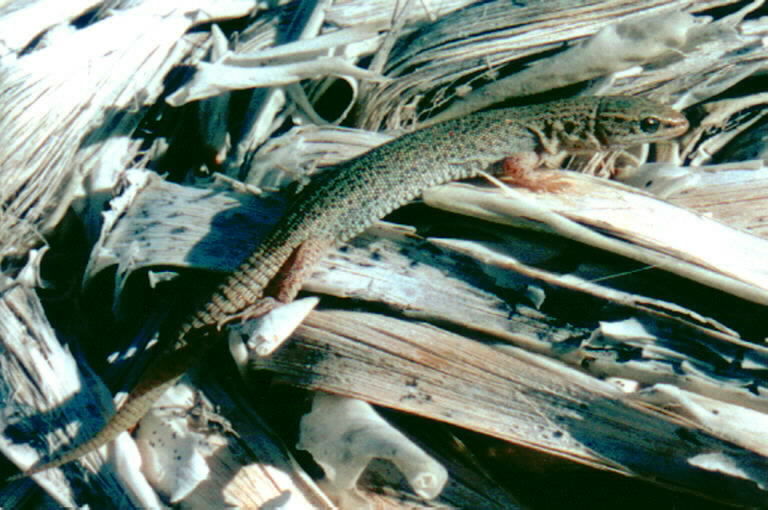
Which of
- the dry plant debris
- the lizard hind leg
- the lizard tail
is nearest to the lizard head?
the dry plant debris

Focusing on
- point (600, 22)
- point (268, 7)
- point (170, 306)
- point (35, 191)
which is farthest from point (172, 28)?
point (600, 22)

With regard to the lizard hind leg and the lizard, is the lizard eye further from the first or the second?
the lizard hind leg

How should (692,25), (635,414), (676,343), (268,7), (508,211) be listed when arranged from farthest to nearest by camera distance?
(268,7) < (692,25) < (508,211) < (676,343) < (635,414)

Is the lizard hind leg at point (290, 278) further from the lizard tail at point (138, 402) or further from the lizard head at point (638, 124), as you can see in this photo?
the lizard head at point (638, 124)

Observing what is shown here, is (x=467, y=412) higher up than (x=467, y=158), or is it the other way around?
(x=467, y=158)

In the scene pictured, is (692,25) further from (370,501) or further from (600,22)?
(370,501)

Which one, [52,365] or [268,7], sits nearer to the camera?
[52,365]

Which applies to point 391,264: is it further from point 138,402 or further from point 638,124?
point 638,124

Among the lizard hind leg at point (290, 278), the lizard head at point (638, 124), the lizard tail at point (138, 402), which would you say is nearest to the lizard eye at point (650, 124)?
the lizard head at point (638, 124)
